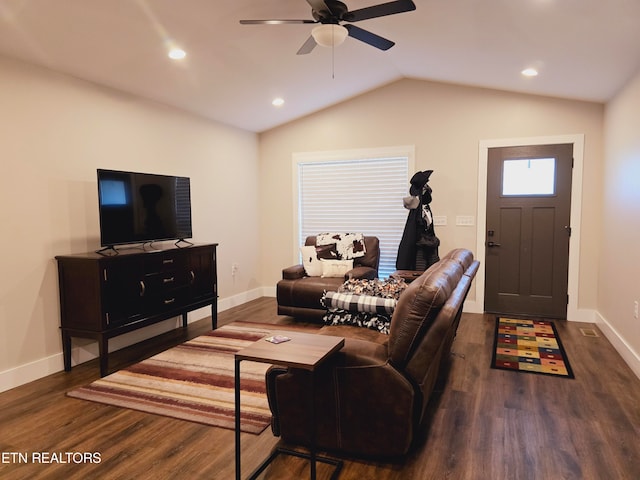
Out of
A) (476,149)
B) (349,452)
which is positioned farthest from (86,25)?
(476,149)

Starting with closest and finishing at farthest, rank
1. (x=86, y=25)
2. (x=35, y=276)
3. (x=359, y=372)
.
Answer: (x=359, y=372)
(x=86, y=25)
(x=35, y=276)

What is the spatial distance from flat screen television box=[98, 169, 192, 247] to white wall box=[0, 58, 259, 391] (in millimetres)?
335

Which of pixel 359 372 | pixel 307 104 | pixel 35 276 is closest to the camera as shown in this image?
pixel 359 372

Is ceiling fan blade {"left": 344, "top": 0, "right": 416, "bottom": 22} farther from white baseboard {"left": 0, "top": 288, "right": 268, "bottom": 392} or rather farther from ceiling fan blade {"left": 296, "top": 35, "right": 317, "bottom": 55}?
white baseboard {"left": 0, "top": 288, "right": 268, "bottom": 392}

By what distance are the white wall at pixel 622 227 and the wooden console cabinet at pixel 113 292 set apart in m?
4.09

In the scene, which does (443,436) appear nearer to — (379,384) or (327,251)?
(379,384)

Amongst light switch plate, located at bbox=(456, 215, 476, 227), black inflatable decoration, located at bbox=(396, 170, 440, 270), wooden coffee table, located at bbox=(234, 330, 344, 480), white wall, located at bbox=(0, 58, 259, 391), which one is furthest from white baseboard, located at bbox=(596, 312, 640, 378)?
white wall, located at bbox=(0, 58, 259, 391)

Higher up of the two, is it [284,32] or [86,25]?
[284,32]

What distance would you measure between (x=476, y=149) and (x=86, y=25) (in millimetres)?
4308

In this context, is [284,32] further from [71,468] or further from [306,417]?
[71,468]

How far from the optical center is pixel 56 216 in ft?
11.4

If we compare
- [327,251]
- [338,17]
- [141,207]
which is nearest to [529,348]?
[327,251]

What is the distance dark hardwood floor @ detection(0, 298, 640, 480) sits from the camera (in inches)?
83.8

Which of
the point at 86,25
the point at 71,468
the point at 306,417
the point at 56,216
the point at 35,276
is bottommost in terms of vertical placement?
the point at 71,468
